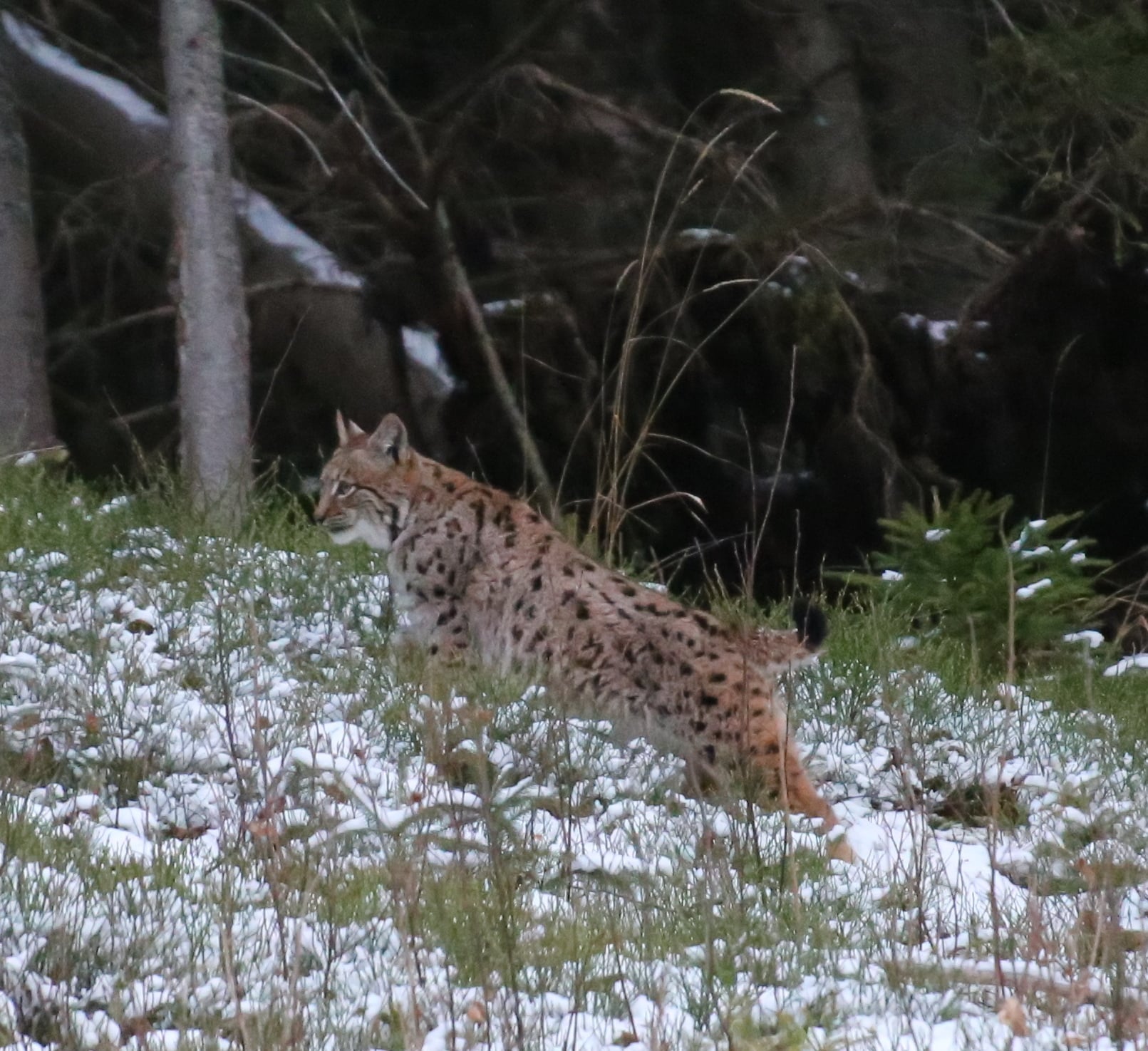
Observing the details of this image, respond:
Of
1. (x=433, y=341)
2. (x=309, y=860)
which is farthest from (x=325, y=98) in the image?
(x=309, y=860)

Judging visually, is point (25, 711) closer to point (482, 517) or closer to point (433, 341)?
point (482, 517)

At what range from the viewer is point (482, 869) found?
425 cm

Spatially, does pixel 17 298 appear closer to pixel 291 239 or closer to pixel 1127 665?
pixel 291 239

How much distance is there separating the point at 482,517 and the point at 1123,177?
484 centimetres

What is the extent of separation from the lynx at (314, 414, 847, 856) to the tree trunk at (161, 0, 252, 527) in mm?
1481

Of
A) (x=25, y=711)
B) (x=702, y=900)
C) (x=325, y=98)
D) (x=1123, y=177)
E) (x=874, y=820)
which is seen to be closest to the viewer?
(x=702, y=900)

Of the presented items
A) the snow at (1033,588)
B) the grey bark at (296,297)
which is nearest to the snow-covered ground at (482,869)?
the snow at (1033,588)

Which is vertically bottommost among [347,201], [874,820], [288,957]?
[874,820]

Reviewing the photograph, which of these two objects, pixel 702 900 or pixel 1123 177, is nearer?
pixel 702 900

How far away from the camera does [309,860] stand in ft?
13.9

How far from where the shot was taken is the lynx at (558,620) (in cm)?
548

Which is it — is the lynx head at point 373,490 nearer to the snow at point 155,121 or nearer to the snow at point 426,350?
the snow at point 426,350

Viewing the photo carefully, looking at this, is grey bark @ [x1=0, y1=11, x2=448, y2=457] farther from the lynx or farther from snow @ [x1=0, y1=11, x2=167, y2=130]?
the lynx

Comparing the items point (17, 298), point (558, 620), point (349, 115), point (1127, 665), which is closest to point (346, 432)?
point (558, 620)
